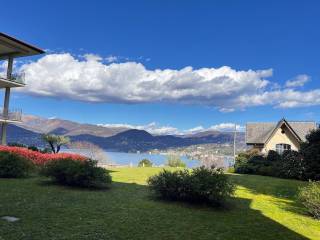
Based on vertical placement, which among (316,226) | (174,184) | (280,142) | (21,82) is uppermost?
(21,82)

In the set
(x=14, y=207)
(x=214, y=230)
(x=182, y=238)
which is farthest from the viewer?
(x=14, y=207)

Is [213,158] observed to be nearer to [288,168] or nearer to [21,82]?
[288,168]

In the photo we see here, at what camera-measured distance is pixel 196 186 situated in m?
10.7

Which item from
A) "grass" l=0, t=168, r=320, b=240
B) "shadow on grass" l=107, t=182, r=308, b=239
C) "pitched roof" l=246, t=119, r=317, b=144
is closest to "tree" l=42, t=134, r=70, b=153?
"grass" l=0, t=168, r=320, b=240

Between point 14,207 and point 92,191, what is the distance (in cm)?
379

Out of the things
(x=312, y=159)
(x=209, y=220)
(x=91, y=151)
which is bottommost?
(x=209, y=220)

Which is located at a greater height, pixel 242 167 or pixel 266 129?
pixel 266 129

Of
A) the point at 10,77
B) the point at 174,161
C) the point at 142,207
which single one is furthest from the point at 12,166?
the point at 174,161

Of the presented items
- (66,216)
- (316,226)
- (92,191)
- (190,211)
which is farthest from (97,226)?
(316,226)

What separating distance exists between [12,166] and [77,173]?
4166 mm

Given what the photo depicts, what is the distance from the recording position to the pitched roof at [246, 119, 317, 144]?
39219mm

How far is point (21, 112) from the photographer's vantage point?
28.9 meters

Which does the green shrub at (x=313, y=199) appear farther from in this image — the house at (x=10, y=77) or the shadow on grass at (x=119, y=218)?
the house at (x=10, y=77)

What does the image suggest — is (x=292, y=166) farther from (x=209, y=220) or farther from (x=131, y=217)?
(x=131, y=217)
